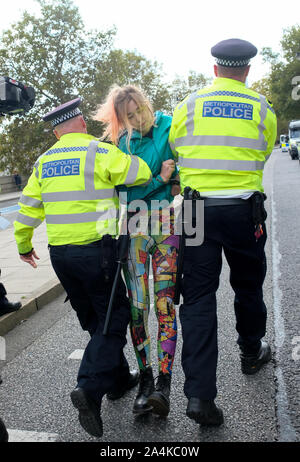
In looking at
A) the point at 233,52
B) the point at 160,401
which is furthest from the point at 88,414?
the point at 233,52

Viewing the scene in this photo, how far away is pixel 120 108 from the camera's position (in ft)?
9.08

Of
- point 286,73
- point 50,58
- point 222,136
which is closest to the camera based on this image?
point 222,136

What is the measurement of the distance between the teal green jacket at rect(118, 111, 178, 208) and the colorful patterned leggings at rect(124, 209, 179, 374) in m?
0.17

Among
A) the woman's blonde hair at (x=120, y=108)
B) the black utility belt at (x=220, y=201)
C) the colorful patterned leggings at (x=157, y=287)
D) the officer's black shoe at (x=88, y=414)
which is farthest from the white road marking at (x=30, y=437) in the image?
the woman's blonde hair at (x=120, y=108)

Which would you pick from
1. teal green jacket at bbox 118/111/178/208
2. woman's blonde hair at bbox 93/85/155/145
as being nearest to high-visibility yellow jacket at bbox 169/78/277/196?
teal green jacket at bbox 118/111/178/208

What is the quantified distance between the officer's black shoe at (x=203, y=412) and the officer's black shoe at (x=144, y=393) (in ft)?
1.15

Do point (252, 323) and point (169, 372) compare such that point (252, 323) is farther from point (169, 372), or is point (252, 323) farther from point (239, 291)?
point (169, 372)

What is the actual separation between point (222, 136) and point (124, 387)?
1669 millimetres

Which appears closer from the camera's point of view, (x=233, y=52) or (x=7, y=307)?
(x=233, y=52)

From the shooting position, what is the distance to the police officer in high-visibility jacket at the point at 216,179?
2.57m

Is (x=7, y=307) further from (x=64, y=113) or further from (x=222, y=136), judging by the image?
(x=222, y=136)

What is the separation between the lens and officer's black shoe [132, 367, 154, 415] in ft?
9.01

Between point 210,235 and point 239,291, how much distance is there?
54cm
